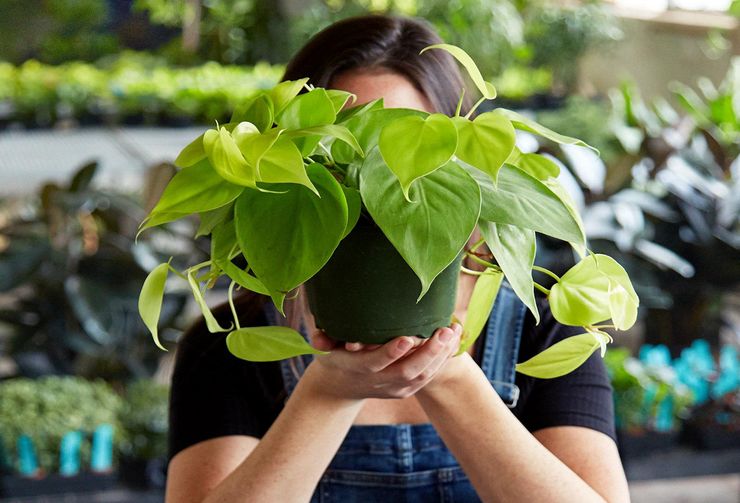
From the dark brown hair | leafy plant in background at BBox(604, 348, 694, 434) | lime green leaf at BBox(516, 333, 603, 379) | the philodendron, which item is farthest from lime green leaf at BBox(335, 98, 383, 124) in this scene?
leafy plant in background at BBox(604, 348, 694, 434)

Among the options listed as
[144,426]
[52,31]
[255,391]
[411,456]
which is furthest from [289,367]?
[52,31]

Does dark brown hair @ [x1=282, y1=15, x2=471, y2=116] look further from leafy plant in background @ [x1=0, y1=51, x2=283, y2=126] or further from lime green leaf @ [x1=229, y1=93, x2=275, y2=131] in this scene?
leafy plant in background @ [x1=0, y1=51, x2=283, y2=126]

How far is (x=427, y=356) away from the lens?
0.70 meters

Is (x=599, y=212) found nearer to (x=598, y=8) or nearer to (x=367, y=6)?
(x=367, y=6)

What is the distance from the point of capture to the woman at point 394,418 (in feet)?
2.97

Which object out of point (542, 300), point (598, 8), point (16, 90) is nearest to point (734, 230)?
point (542, 300)

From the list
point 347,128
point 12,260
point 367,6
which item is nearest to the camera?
point 347,128

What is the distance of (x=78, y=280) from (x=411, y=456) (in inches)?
56.0

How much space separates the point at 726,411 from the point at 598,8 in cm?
327

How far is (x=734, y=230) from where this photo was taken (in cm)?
Result: 251

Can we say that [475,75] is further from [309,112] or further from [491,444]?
[491,444]

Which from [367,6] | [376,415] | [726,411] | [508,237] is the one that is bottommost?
[726,411]

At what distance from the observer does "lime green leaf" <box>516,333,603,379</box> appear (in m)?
0.69

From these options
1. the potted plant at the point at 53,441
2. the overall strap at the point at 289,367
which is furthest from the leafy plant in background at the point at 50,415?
the overall strap at the point at 289,367
